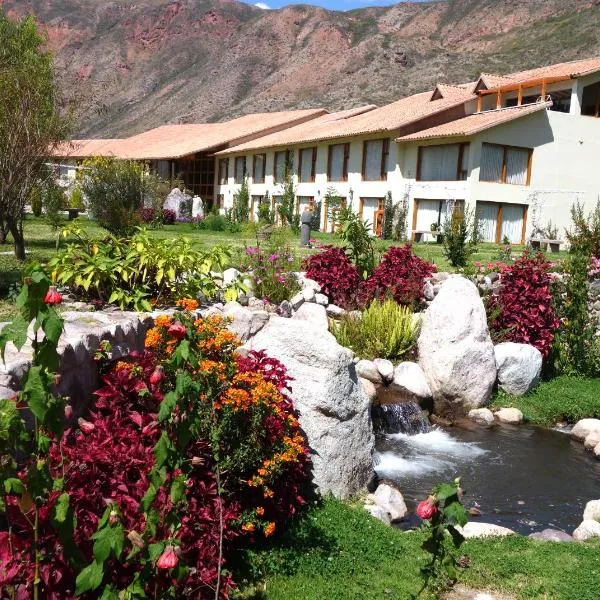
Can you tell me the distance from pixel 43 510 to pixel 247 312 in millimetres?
4952

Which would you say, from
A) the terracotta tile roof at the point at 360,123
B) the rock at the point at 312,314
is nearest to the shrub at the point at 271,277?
the rock at the point at 312,314

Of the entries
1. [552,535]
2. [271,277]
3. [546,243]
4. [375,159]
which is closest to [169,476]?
[552,535]

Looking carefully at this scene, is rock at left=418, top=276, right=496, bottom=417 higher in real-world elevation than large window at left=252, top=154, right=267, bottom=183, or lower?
lower

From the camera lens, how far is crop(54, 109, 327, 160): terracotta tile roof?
41125mm

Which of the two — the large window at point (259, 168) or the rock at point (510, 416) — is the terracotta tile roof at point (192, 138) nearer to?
the large window at point (259, 168)

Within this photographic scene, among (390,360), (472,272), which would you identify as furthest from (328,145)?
(390,360)

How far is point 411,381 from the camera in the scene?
10.0 metres

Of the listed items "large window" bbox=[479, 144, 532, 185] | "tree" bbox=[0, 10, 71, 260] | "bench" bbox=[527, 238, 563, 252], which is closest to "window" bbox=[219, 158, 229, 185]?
"large window" bbox=[479, 144, 532, 185]

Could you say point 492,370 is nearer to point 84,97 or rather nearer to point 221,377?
point 221,377

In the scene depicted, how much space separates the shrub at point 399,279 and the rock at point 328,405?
18.0 ft

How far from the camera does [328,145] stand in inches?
1315

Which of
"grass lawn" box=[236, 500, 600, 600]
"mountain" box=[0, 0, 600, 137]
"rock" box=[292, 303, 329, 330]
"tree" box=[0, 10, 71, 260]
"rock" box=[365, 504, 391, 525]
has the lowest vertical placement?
"rock" box=[365, 504, 391, 525]

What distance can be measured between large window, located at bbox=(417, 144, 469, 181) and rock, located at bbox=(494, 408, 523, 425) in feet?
58.2

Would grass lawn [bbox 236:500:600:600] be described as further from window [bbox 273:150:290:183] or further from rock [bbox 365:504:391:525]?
window [bbox 273:150:290:183]
